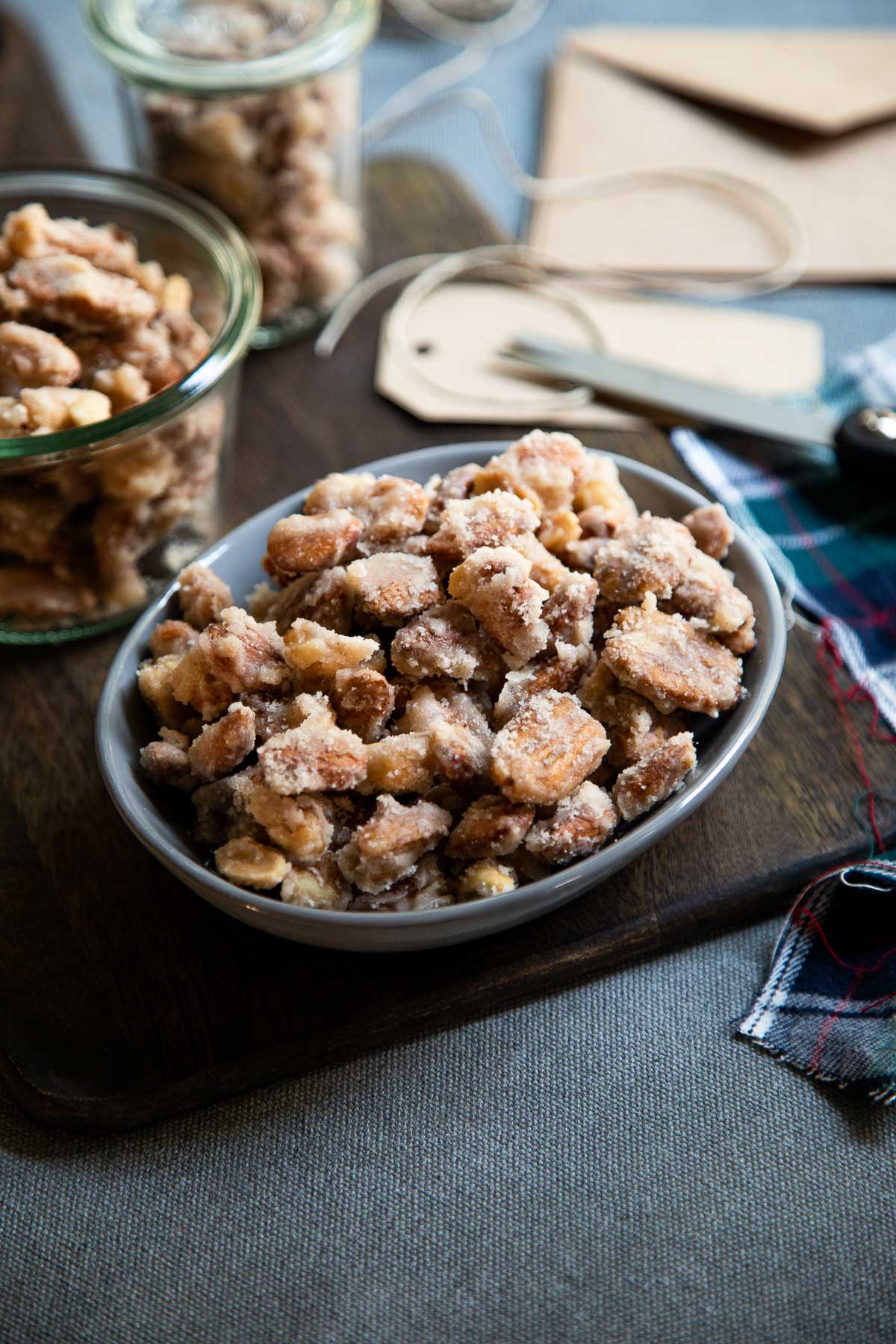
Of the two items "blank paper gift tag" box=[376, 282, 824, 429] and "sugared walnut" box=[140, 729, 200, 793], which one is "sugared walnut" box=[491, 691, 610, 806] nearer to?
"sugared walnut" box=[140, 729, 200, 793]

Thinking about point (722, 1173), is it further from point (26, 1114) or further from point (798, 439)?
point (798, 439)

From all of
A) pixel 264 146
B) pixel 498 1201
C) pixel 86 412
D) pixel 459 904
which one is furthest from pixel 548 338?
pixel 498 1201

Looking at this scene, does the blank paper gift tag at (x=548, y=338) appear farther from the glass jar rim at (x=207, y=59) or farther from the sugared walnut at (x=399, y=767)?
the sugared walnut at (x=399, y=767)

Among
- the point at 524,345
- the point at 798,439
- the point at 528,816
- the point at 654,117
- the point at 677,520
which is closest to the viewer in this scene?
the point at 528,816

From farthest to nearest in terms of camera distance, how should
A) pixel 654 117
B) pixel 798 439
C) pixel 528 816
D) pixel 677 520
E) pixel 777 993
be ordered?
pixel 654 117 < pixel 798 439 < pixel 677 520 < pixel 777 993 < pixel 528 816

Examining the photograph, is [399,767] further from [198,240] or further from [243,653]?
[198,240]

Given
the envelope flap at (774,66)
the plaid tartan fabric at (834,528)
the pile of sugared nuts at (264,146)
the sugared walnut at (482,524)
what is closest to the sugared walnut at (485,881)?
the sugared walnut at (482,524)

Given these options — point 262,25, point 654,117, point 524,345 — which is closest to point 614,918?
point 524,345
